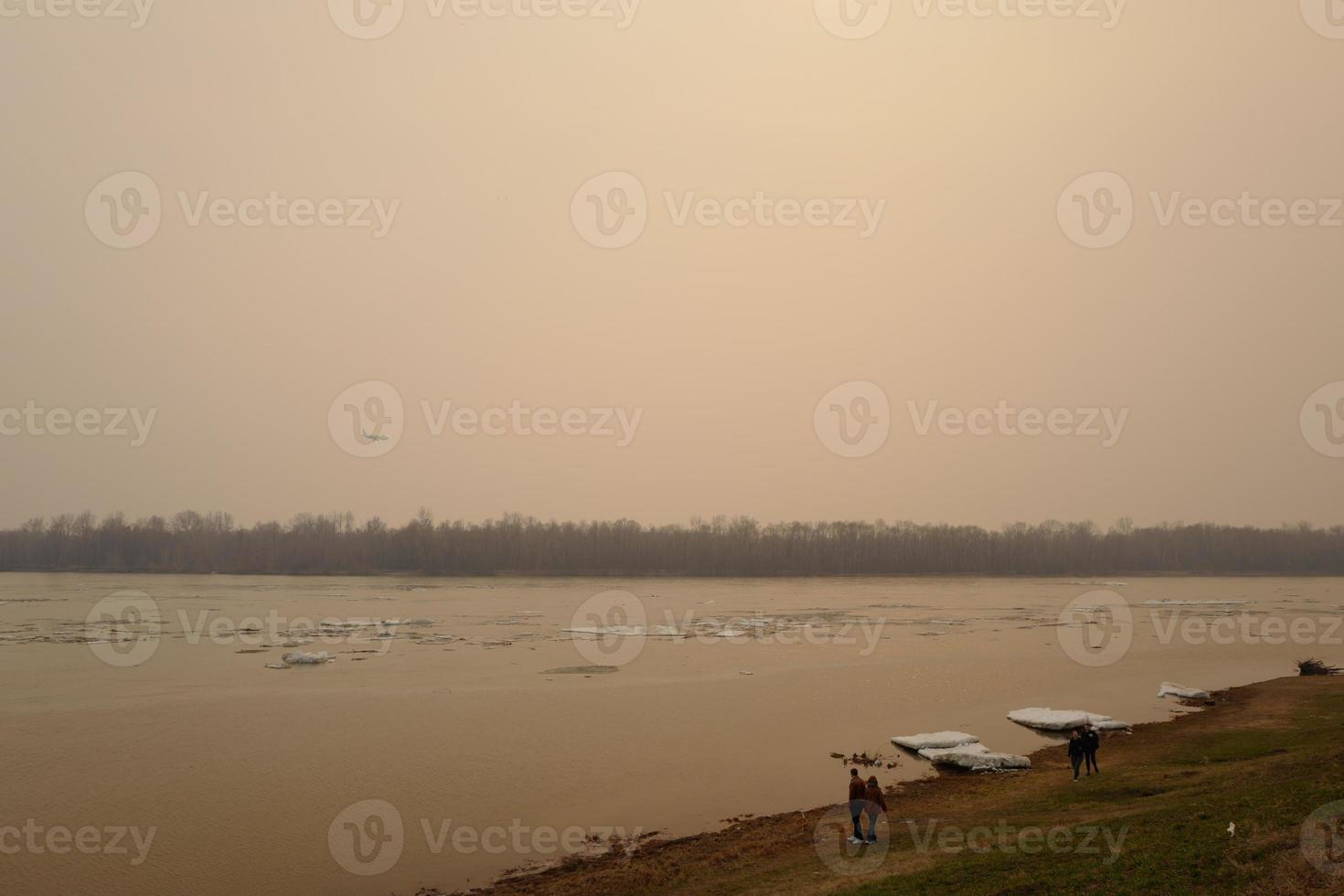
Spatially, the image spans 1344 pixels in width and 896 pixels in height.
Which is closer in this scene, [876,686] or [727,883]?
[727,883]

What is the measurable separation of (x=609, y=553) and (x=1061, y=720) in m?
148

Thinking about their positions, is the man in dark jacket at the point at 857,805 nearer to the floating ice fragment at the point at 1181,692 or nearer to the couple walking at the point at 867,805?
the couple walking at the point at 867,805

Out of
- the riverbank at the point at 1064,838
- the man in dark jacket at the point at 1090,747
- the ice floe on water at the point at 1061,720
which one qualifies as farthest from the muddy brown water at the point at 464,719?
the man in dark jacket at the point at 1090,747

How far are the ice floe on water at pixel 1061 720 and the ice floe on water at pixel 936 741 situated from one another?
3.52 meters

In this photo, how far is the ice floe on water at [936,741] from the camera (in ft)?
93.9

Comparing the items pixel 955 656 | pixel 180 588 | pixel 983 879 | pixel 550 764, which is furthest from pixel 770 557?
pixel 983 879

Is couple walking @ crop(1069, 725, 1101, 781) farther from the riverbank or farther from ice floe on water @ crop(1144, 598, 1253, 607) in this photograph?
ice floe on water @ crop(1144, 598, 1253, 607)

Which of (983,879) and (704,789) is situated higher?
(983,879)

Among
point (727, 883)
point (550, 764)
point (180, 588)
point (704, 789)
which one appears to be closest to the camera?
point (727, 883)

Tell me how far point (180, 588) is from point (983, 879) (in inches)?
4708

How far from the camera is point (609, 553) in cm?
17738

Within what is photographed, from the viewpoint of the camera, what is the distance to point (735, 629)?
221 ft

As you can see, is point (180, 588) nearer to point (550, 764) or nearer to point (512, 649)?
point (512, 649)

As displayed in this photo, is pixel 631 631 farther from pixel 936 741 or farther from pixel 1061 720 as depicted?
pixel 936 741
